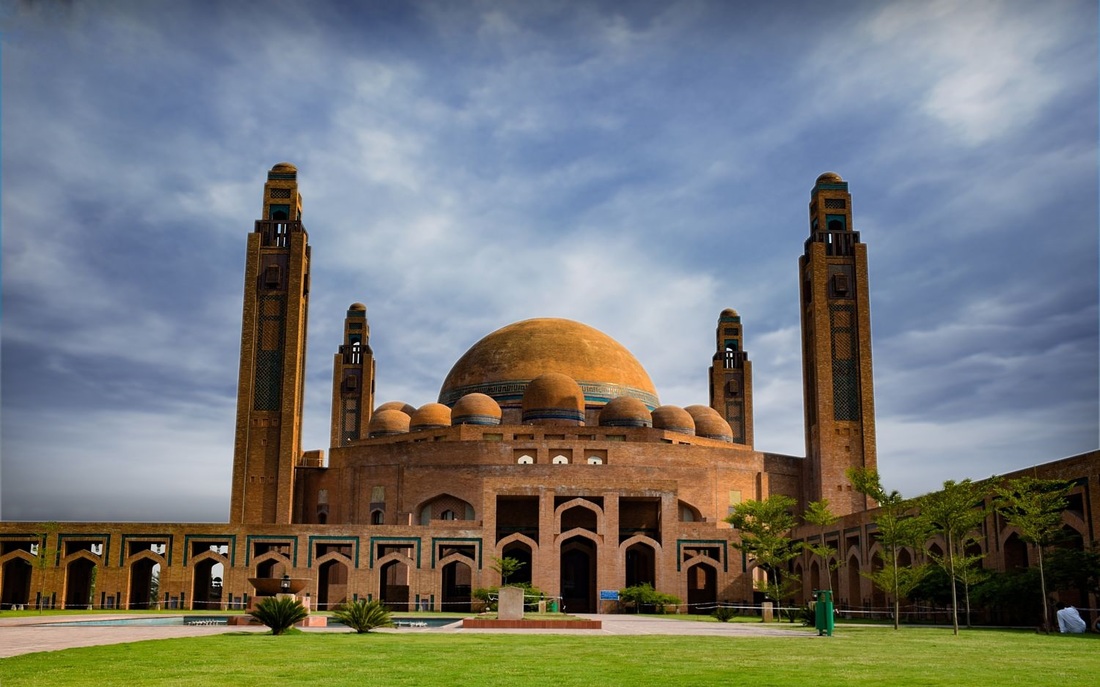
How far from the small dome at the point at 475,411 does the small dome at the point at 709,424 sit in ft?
25.7

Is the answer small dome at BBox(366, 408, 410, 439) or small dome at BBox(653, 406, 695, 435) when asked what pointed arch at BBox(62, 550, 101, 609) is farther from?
small dome at BBox(653, 406, 695, 435)

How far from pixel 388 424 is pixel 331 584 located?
9555 millimetres

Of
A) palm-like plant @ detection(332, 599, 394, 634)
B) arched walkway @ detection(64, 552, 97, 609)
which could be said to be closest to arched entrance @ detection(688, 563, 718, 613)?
palm-like plant @ detection(332, 599, 394, 634)

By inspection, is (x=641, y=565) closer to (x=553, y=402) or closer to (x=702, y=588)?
(x=702, y=588)

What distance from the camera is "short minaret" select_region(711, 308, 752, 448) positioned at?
47625 mm

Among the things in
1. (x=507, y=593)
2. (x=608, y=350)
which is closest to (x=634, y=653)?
(x=507, y=593)

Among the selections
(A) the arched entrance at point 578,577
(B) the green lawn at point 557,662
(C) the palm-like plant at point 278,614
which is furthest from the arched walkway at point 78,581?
(B) the green lawn at point 557,662

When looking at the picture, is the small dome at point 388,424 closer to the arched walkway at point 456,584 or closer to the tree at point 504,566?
the arched walkway at point 456,584

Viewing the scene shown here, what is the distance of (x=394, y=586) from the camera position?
29812 mm

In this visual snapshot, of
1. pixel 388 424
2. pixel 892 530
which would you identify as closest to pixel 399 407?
pixel 388 424

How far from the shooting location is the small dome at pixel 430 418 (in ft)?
127

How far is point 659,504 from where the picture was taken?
1234 inches

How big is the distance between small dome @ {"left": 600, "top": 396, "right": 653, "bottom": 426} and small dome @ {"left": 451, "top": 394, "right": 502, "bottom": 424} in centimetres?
394

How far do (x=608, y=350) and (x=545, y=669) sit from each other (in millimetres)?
34677
